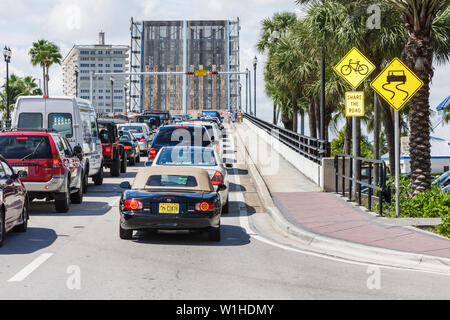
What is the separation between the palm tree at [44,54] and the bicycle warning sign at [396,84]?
2625 inches

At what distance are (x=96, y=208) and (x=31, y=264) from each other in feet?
22.9

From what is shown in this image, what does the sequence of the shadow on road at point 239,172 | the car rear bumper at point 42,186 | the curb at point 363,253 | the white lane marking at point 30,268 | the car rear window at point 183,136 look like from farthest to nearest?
the shadow on road at point 239,172, the car rear window at point 183,136, the car rear bumper at point 42,186, the curb at point 363,253, the white lane marking at point 30,268

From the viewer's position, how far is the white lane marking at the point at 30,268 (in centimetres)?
815

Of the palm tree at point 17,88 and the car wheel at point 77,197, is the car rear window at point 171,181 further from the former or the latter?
the palm tree at point 17,88

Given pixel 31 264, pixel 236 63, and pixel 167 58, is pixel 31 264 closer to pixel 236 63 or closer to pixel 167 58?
pixel 167 58

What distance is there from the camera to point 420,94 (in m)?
17.5

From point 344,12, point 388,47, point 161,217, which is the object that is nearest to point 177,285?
point 161,217

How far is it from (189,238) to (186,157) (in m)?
4.01

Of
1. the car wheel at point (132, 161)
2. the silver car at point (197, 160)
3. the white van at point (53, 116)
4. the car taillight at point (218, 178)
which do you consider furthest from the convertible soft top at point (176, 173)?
the car wheel at point (132, 161)

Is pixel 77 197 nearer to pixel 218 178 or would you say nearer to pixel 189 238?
pixel 218 178

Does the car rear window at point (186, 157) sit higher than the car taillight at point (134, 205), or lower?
higher

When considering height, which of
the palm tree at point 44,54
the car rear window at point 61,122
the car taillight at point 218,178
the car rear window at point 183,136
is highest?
the palm tree at point 44,54

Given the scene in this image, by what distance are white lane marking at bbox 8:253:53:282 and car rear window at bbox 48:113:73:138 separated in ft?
32.0

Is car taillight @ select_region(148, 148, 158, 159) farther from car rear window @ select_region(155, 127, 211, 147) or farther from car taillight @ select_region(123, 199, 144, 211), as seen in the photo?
car taillight @ select_region(123, 199, 144, 211)
